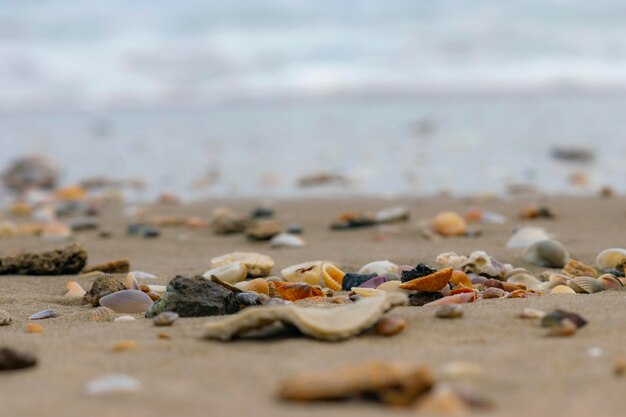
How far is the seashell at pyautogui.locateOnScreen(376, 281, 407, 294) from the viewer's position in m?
3.06

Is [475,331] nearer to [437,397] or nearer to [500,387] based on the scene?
[500,387]

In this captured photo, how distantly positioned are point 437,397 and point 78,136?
19.9 meters

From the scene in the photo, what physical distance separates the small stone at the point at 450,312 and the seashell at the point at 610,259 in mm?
1439

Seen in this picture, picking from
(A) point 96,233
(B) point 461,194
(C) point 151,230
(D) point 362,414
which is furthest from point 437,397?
(B) point 461,194

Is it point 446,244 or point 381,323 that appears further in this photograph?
point 446,244

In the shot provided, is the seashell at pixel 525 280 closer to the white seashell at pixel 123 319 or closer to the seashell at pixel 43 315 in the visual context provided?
the white seashell at pixel 123 319

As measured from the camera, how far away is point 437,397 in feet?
5.43

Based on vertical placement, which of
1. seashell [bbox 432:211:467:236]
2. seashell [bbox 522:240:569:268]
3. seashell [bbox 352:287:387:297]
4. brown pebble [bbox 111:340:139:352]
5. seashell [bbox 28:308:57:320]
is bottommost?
seashell [bbox 432:211:467:236]

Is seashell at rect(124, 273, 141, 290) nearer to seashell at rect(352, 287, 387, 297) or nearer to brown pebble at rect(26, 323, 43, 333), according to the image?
brown pebble at rect(26, 323, 43, 333)

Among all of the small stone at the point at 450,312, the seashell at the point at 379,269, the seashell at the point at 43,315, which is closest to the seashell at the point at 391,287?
the seashell at the point at 379,269

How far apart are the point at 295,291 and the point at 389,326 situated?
34.3 inches

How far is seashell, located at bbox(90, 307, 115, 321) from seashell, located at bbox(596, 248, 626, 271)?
2.19m

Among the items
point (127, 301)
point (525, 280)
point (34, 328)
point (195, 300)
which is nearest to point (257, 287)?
point (195, 300)

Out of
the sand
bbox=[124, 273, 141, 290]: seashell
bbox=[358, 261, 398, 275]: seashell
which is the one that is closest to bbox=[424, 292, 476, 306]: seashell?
the sand
